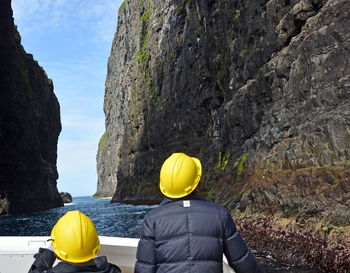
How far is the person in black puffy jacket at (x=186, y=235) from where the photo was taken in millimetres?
2666

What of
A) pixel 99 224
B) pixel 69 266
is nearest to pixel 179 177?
pixel 69 266

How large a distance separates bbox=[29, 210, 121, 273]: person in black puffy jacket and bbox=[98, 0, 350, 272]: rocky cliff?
821 cm

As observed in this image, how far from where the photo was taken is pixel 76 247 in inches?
101

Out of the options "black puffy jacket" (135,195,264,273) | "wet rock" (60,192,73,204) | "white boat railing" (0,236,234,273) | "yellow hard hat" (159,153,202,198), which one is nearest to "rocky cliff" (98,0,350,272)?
"white boat railing" (0,236,234,273)

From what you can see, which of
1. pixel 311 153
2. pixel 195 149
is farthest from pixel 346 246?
pixel 195 149

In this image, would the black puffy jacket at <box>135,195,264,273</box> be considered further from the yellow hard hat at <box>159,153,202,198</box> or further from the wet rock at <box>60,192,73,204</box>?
the wet rock at <box>60,192,73,204</box>

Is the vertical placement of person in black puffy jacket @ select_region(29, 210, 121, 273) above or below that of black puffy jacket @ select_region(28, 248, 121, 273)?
above

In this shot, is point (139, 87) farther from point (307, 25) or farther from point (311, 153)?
point (311, 153)

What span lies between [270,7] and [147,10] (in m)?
48.8

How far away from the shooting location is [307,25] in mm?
18109

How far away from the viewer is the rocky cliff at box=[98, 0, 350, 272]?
11.7m

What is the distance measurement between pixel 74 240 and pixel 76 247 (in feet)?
0.18

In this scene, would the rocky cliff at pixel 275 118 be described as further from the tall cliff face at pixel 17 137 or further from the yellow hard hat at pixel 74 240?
the tall cliff face at pixel 17 137

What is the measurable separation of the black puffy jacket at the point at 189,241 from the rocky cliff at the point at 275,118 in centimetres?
757
